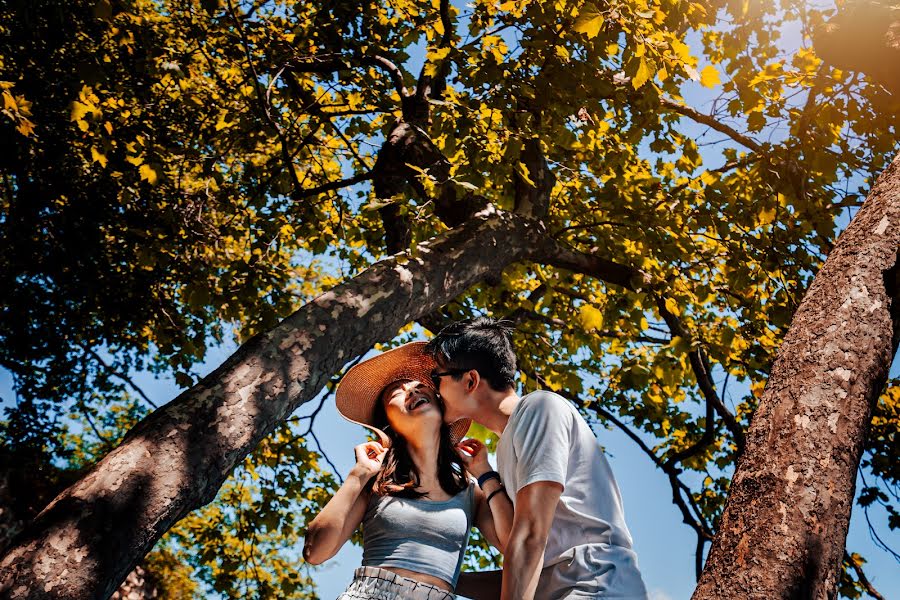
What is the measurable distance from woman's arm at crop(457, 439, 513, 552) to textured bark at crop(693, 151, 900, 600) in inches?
34.8

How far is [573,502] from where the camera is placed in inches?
81.9

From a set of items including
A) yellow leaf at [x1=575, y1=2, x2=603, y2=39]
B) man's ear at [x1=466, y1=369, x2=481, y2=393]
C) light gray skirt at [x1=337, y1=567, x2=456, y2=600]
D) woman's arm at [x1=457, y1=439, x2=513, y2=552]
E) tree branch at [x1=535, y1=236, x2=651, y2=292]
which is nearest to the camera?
light gray skirt at [x1=337, y1=567, x2=456, y2=600]

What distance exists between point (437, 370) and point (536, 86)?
2814mm

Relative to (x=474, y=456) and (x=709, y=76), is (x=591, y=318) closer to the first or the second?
(x=709, y=76)

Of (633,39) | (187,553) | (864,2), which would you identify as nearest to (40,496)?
(187,553)

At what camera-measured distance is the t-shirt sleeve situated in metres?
1.97

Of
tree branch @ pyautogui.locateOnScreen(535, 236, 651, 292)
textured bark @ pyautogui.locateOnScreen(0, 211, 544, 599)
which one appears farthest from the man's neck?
tree branch @ pyautogui.locateOnScreen(535, 236, 651, 292)

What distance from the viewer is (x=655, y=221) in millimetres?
6004

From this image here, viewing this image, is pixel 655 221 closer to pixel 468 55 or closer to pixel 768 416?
pixel 468 55

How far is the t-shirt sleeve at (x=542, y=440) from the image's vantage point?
1972mm

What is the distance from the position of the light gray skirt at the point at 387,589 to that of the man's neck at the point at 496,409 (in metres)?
0.71

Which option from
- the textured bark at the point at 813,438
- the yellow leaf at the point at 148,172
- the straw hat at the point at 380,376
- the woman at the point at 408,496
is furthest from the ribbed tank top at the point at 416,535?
the yellow leaf at the point at 148,172

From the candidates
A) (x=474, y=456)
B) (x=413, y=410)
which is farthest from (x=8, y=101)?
(x=474, y=456)

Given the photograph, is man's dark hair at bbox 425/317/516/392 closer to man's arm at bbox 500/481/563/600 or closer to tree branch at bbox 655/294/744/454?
man's arm at bbox 500/481/563/600
